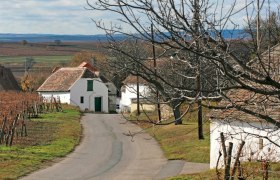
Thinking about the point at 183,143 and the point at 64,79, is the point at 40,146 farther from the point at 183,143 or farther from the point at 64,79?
the point at 64,79

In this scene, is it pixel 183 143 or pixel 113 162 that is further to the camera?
pixel 183 143

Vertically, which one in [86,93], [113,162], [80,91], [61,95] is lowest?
[113,162]

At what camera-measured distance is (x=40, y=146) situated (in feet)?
103

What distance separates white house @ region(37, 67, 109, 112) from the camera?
63.7m

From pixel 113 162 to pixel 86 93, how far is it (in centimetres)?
3747

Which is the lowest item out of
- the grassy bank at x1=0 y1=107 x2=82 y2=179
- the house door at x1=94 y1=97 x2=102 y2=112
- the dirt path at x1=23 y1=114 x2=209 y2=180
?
the dirt path at x1=23 y1=114 x2=209 y2=180

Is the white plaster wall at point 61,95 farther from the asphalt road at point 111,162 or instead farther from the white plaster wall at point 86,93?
the asphalt road at point 111,162

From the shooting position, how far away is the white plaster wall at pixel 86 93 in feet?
209

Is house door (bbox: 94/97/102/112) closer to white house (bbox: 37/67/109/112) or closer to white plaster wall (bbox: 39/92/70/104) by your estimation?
white house (bbox: 37/67/109/112)

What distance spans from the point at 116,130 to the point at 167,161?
48.6 feet

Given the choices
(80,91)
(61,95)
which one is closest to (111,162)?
(80,91)

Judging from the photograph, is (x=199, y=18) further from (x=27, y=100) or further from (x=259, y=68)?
(x=27, y=100)

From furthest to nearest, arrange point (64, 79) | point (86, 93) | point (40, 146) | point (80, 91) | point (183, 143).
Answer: point (64, 79)
point (86, 93)
point (80, 91)
point (183, 143)
point (40, 146)

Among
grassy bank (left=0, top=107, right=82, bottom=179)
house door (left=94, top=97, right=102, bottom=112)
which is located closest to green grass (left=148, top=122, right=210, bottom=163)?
grassy bank (left=0, top=107, right=82, bottom=179)
